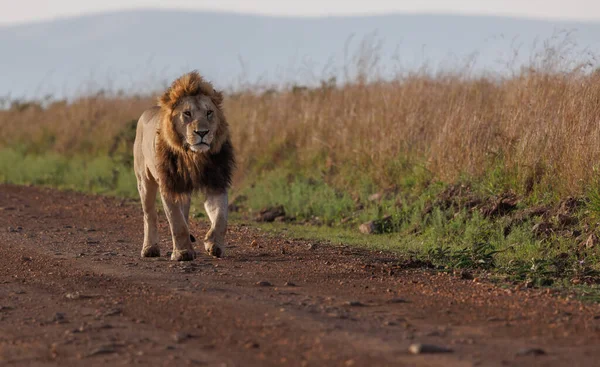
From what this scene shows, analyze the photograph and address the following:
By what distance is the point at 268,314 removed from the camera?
605 centimetres

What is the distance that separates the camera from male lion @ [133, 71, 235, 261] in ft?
27.8

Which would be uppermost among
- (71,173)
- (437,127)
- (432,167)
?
(437,127)

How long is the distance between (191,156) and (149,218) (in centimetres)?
103

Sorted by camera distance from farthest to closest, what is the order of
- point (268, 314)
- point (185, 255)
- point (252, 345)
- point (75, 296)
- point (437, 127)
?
point (437, 127)
point (185, 255)
point (75, 296)
point (268, 314)
point (252, 345)

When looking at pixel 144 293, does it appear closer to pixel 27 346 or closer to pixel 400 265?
pixel 27 346

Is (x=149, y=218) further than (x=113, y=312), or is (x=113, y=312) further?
(x=149, y=218)

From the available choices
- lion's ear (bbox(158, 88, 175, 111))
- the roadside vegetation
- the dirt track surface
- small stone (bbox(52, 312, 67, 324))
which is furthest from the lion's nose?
small stone (bbox(52, 312, 67, 324))

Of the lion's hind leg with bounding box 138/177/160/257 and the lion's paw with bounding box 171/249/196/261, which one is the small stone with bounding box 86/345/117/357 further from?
the lion's hind leg with bounding box 138/177/160/257

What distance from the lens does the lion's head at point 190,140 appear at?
8.47m

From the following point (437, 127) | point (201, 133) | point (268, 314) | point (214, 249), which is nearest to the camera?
point (268, 314)

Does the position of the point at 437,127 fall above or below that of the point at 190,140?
below

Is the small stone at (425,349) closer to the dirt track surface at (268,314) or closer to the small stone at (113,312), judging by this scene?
the dirt track surface at (268,314)

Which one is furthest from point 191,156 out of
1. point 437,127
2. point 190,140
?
point 437,127

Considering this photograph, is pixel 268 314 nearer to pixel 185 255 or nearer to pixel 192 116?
pixel 185 255
